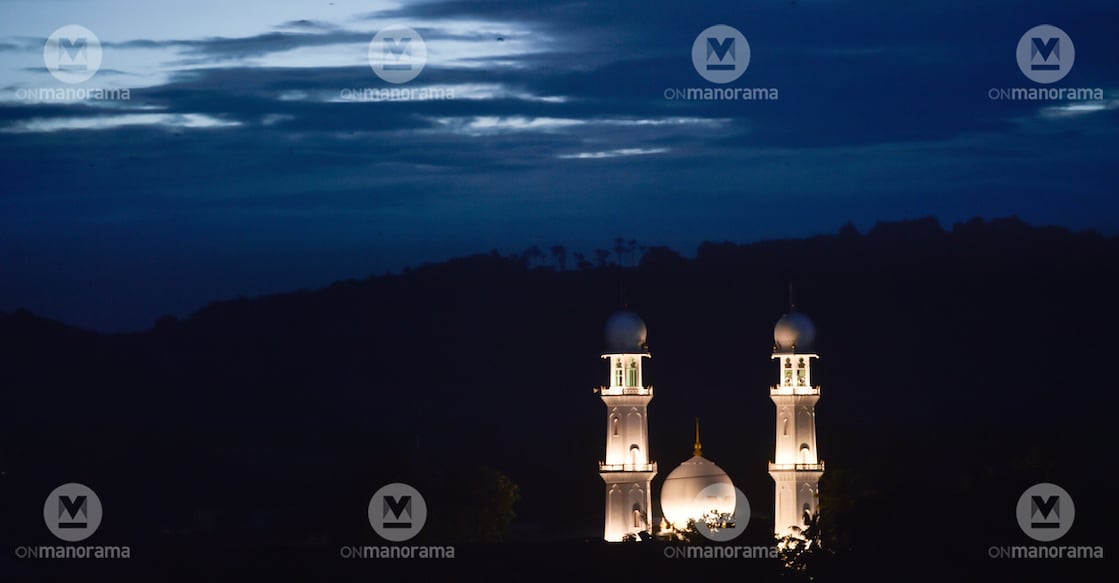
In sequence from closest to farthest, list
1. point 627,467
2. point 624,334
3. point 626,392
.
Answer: point 626,392 < point 624,334 < point 627,467

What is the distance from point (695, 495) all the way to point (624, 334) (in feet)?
20.3

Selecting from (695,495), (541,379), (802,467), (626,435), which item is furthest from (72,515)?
(541,379)

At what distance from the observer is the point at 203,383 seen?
139000 mm

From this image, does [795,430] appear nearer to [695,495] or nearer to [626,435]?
[695,495]

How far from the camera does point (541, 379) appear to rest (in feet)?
450

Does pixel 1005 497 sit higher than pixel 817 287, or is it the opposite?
pixel 817 287

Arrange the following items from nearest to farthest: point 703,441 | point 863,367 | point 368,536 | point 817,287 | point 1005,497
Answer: point 1005,497 < point 368,536 < point 703,441 < point 863,367 < point 817,287

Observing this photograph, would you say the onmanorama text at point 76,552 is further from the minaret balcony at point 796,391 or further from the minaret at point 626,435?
the minaret balcony at point 796,391

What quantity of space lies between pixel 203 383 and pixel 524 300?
2610 cm

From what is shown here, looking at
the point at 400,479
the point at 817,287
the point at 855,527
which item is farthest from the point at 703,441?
the point at 855,527

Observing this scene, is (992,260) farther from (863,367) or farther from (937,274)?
(863,367)

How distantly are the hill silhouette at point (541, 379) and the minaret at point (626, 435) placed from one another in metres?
4.88

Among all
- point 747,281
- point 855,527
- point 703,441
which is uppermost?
point 747,281

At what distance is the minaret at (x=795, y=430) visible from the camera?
6812 cm
